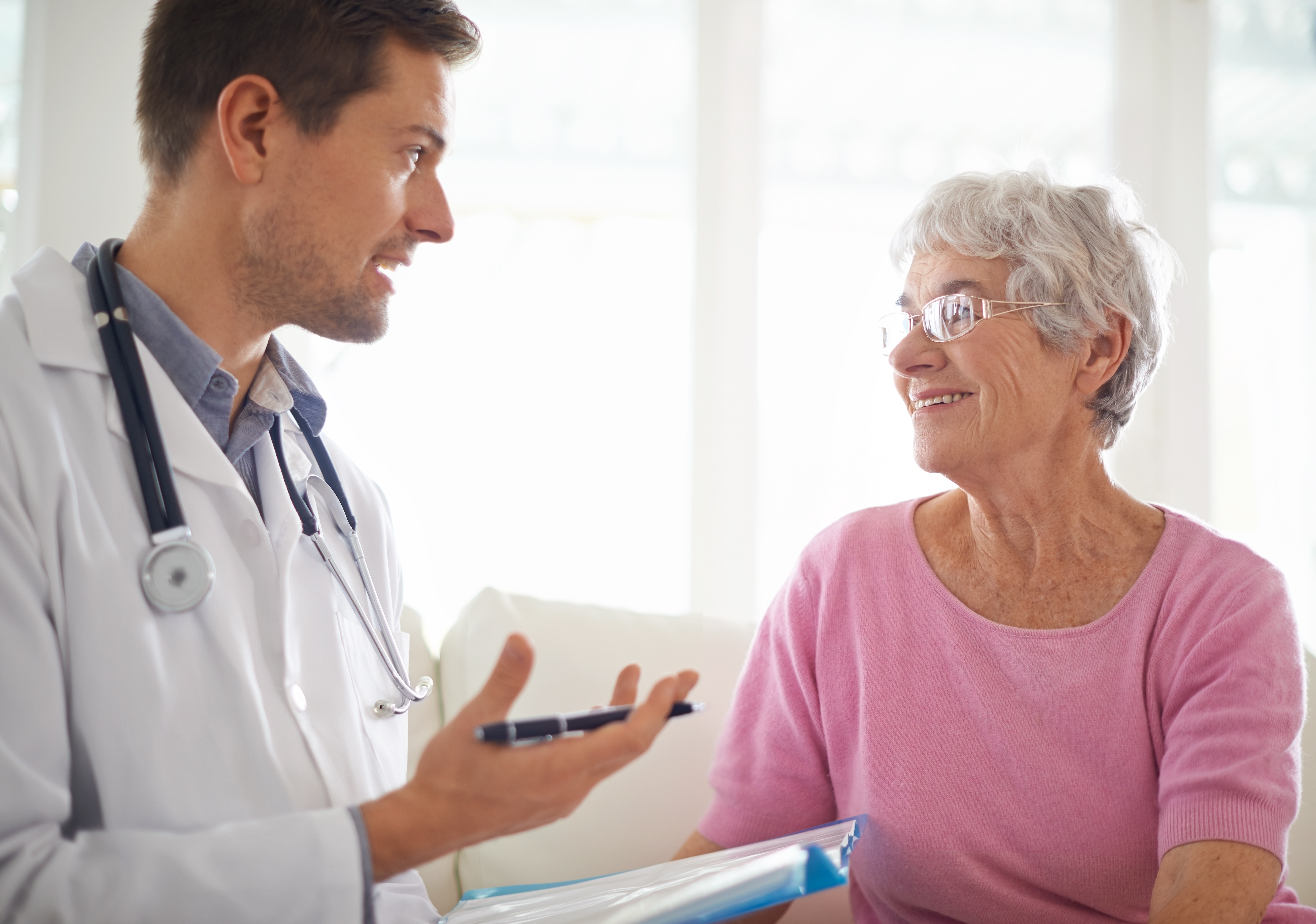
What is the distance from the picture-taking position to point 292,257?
117 cm

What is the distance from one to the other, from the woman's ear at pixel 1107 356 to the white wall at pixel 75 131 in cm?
206

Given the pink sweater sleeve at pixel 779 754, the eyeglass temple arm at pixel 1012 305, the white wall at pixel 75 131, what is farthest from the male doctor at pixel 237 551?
the white wall at pixel 75 131

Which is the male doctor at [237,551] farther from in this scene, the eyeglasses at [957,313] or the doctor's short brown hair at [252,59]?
the eyeglasses at [957,313]

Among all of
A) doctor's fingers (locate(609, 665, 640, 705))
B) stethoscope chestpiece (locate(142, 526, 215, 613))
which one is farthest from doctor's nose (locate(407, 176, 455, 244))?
doctor's fingers (locate(609, 665, 640, 705))

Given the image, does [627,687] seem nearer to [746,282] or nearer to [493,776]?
[493,776]

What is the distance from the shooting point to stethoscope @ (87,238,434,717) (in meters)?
0.95

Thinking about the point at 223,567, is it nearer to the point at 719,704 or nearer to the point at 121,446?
the point at 121,446

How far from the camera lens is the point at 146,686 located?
920mm

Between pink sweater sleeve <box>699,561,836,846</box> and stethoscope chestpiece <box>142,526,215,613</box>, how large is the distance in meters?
0.92

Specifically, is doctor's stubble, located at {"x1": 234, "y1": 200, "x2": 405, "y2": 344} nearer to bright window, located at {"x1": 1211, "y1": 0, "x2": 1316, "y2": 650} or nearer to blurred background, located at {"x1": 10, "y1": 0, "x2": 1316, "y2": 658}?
blurred background, located at {"x1": 10, "y1": 0, "x2": 1316, "y2": 658}

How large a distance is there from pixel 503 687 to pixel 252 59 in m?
0.87

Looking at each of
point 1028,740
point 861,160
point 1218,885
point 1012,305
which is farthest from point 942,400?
point 861,160

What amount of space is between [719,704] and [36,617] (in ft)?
3.98

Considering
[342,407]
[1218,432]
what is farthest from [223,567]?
[1218,432]
